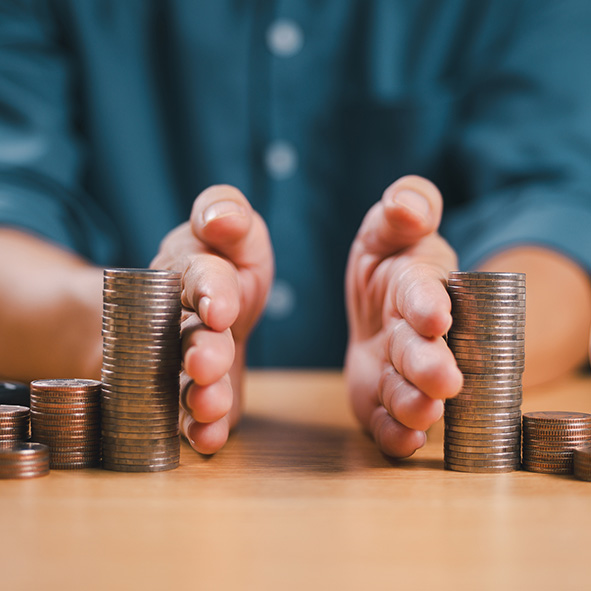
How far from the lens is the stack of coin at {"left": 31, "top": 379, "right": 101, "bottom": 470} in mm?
893

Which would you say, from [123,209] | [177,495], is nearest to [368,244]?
[177,495]

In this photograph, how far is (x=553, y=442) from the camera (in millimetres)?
913

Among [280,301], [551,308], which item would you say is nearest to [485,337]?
[551,308]

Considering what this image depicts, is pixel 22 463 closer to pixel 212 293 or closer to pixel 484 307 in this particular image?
pixel 212 293

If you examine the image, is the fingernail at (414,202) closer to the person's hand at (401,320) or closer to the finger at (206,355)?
the person's hand at (401,320)

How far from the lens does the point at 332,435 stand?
1122mm

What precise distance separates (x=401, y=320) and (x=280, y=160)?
1.07m

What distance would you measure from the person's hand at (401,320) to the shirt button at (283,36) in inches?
34.6

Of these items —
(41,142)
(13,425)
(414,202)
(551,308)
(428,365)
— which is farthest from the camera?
(41,142)

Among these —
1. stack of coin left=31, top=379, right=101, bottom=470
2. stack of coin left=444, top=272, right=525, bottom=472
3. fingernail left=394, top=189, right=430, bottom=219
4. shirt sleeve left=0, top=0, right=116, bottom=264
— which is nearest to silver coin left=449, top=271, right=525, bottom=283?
stack of coin left=444, top=272, right=525, bottom=472

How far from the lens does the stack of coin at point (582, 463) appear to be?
0.86 m

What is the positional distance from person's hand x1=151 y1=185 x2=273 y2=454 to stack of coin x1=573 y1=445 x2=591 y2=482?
393 mm

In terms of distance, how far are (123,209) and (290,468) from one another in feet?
4.21

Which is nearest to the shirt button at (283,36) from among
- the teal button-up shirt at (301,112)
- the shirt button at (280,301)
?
the teal button-up shirt at (301,112)
